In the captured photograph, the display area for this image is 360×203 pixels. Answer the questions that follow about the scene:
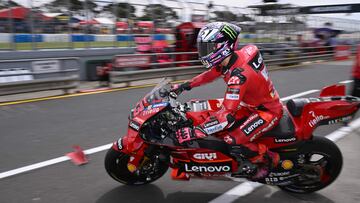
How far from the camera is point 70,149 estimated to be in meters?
5.78

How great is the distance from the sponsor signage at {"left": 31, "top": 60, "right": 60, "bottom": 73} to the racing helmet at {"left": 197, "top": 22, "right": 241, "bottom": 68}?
25.3 ft

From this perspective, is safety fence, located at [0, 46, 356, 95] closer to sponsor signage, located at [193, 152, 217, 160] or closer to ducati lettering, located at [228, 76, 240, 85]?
sponsor signage, located at [193, 152, 217, 160]

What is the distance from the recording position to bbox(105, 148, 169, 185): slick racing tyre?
414 centimetres

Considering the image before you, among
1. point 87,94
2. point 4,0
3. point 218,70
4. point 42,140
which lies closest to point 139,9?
point 4,0

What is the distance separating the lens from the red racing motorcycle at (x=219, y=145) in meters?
3.78

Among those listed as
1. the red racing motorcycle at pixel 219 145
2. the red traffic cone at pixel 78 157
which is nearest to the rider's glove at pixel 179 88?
the red racing motorcycle at pixel 219 145

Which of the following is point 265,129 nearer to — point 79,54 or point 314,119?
point 314,119

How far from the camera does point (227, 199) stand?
4.15 meters

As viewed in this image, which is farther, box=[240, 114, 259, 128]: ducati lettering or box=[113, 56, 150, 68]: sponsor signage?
box=[113, 56, 150, 68]: sponsor signage

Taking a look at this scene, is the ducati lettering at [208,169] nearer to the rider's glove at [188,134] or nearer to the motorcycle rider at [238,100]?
the motorcycle rider at [238,100]

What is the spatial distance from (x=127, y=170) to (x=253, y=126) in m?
1.45

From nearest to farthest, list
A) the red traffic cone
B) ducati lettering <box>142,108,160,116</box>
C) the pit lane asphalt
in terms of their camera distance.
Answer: ducati lettering <box>142,108,160,116</box> → the pit lane asphalt → the red traffic cone

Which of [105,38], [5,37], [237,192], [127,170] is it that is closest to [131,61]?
[105,38]

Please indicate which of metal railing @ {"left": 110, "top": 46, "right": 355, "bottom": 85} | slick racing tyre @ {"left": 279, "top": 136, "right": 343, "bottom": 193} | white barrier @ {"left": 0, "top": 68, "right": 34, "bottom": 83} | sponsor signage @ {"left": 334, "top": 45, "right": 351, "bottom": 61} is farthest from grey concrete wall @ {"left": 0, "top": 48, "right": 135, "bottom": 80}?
sponsor signage @ {"left": 334, "top": 45, "right": 351, "bottom": 61}
